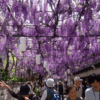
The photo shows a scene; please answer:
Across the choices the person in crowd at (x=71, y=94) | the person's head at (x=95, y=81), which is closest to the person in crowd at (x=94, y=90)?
the person's head at (x=95, y=81)

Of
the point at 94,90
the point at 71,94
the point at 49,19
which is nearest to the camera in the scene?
the point at 94,90

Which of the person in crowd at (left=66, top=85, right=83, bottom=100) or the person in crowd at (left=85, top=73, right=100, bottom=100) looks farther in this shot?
the person in crowd at (left=66, top=85, right=83, bottom=100)

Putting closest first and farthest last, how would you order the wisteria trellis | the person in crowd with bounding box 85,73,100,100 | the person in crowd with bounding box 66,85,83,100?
1. the person in crowd with bounding box 85,73,100,100
2. the person in crowd with bounding box 66,85,83,100
3. the wisteria trellis

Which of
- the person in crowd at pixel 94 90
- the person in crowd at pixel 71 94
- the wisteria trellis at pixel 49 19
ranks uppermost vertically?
the wisteria trellis at pixel 49 19

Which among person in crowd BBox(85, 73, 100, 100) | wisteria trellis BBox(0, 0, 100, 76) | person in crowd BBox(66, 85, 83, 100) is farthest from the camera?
wisteria trellis BBox(0, 0, 100, 76)

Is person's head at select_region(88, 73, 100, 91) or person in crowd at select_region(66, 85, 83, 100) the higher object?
person's head at select_region(88, 73, 100, 91)

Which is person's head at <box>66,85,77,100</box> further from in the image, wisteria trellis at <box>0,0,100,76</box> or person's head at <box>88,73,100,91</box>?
wisteria trellis at <box>0,0,100,76</box>

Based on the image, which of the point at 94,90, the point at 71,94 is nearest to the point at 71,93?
the point at 71,94

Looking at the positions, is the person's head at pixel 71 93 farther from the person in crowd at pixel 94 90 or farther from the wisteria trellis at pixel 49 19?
the wisteria trellis at pixel 49 19

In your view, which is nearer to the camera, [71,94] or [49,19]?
[71,94]

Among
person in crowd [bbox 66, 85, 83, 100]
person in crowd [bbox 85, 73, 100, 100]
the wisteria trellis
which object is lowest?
person in crowd [bbox 66, 85, 83, 100]

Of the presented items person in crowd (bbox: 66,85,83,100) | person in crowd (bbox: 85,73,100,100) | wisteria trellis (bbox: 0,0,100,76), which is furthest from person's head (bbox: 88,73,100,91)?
wisteria trellis (bbox: 0,0,100,76)

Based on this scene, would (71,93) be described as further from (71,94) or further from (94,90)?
(94,90)

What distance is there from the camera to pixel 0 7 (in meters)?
10.9
